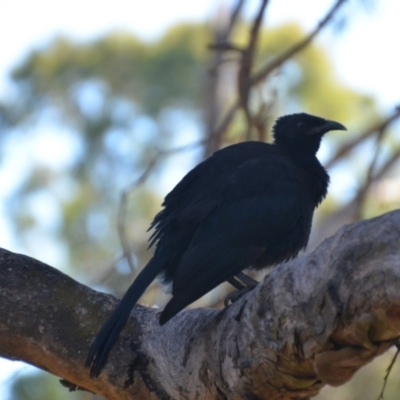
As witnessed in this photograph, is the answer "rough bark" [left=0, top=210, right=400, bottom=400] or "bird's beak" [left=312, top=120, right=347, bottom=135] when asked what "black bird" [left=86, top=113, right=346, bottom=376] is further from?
"bird's beak" [left=312, top=120, right=347, bottom=135]

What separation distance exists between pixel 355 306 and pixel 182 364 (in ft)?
4.26

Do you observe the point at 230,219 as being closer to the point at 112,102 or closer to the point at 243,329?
the point at 243,329

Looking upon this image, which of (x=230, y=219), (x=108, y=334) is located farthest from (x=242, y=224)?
(x=108, y=334)

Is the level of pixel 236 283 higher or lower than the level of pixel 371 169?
lower

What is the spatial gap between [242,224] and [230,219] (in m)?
0.08

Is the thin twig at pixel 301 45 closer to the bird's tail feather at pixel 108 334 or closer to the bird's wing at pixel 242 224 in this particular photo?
the bird's wing at pixel 242 224

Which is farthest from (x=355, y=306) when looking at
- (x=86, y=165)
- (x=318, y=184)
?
(x=86, y=165)

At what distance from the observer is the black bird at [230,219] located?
491 centimetres

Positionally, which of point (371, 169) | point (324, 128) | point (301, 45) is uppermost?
point (301, 45)

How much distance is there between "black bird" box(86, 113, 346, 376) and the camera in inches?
193

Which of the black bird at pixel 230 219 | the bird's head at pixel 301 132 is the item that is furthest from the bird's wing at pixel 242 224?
the bird's head at pixel 301 132

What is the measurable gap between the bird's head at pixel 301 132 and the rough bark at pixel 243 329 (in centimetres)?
227

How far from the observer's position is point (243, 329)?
151 inches

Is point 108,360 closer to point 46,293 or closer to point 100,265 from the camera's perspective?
point 46,293
